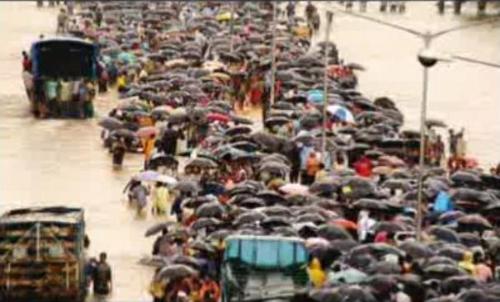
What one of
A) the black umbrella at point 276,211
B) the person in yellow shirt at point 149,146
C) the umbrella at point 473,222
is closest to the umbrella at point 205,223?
the black umbrella at point 276,211

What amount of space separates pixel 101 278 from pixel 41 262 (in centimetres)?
133

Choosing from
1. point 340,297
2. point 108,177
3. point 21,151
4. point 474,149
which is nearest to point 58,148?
point 21,151

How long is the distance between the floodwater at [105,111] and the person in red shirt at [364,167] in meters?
4.76

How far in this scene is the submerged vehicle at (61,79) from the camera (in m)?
47.7

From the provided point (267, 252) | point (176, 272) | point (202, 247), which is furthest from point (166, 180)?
point (176, 272)

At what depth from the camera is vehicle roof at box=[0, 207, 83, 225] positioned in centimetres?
2711

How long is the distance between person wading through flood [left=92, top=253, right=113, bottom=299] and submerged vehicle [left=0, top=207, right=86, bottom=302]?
0.59 m

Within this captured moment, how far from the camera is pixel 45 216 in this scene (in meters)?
27.6

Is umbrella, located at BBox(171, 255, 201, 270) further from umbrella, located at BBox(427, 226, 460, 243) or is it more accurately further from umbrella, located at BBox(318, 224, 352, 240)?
umbrella, located at BBox(427, 226, 460, 243)

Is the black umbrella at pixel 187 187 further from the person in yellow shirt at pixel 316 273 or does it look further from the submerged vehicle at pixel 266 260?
the person in yellow shirt at pixel 316 273

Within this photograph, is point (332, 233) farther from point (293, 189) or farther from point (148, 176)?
point (148, 176)

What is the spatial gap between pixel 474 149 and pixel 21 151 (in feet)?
39.0

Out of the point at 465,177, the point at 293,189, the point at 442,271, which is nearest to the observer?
the point at 442,271

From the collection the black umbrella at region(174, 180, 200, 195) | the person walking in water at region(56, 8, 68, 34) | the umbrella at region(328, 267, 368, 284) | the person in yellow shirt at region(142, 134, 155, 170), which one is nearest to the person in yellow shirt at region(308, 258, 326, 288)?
the umbrella at region(328, 267, 368, 284)
